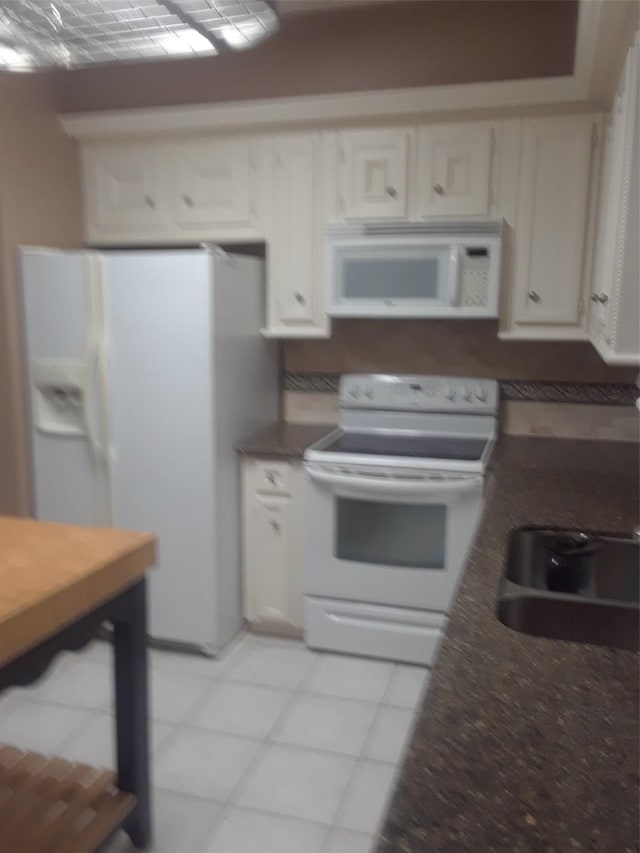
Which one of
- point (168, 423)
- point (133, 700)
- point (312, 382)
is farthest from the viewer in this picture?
point (312, 382)

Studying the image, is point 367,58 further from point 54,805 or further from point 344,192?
point 54,805

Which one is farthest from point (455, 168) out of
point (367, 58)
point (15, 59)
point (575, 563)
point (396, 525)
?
point (575, 563)

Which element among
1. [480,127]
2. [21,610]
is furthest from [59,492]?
[480,127]

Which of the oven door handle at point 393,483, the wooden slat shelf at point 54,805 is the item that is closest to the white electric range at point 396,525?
the oven door handle at point 393,483

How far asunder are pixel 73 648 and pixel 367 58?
99.9 inches

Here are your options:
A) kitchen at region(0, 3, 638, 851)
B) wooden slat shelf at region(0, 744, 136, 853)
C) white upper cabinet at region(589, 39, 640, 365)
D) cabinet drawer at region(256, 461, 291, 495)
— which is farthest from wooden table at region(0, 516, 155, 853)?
white upper cabinet at region(589, 39, 640, 365)

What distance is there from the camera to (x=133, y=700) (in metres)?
1.84

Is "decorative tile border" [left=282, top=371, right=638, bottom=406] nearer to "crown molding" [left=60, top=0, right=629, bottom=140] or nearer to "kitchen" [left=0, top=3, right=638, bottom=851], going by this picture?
"kitchen" [left=0, top=3, right=638, bottom=851]

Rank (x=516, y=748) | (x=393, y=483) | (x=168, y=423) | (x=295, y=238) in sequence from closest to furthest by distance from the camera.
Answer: (x=516, y=748)
(x=393, y=483)
(x=168, y=423)
(x=295, y=238)

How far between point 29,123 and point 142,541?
2074 mm

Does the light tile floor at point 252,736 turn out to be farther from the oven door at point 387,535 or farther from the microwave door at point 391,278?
the microwave door at point 391,278

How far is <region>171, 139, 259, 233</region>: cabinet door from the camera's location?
9.85 feet

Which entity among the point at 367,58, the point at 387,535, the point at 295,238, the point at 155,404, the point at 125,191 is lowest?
the point at 387,535

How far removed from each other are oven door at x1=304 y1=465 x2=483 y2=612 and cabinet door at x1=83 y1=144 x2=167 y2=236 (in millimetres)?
1346
